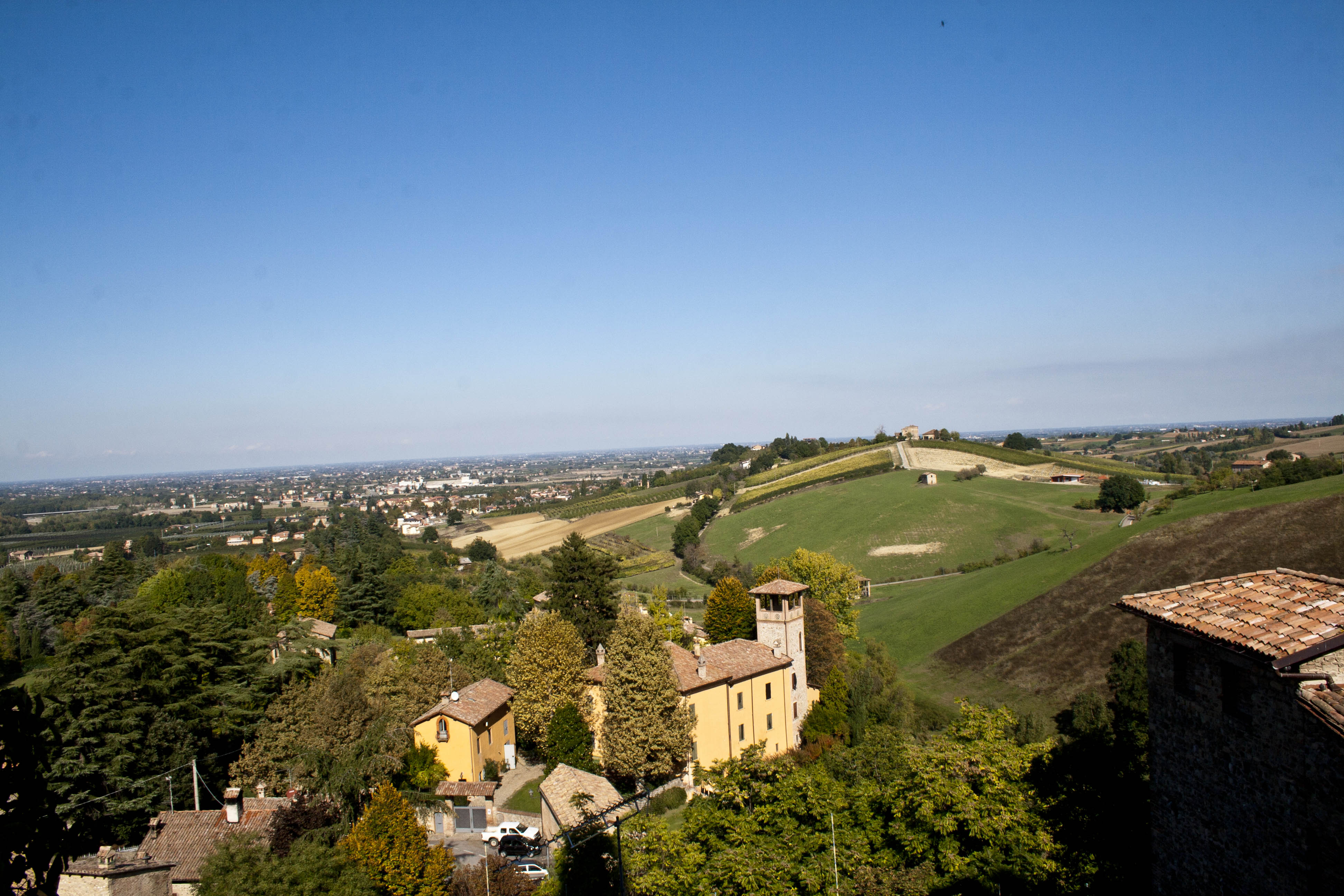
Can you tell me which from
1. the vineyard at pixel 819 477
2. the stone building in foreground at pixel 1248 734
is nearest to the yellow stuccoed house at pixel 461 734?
the stone building in foreground at pixel 1248 734

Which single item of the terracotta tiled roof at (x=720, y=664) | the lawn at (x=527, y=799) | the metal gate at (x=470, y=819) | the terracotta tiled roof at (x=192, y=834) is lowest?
the lawn at (x=527, y=799)

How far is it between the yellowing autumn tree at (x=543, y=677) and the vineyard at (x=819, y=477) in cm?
6299

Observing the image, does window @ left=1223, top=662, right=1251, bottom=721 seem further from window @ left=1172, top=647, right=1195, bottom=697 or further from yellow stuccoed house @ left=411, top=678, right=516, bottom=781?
yellow stuccoed house @ left=411, top=678, right=516, bottom=781

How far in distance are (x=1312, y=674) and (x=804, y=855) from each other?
38.8ft

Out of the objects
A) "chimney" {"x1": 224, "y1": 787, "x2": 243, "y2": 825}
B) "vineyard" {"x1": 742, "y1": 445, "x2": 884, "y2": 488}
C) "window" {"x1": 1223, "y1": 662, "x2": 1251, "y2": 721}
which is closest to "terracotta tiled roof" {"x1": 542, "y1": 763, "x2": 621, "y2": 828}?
"chimney" {"x1": 224, "y1": 787, "x2": 243, "y2": 825}

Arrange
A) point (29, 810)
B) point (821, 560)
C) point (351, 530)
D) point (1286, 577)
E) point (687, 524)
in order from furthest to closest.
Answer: point (351, 530) → point (687, 524) → point (821, 560) → point (1286, 577) → point (29, 810)

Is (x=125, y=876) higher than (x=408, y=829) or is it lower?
lower

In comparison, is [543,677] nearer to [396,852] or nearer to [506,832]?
[506,832]

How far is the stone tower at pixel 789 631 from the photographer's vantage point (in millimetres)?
35062

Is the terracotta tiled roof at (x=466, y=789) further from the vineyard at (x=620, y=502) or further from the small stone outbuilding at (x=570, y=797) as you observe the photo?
the vineyard at (x=620, y=502)

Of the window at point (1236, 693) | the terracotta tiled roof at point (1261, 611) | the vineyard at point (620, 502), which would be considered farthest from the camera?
the vineyard at point (620, 502)

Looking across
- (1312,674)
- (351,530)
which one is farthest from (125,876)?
(351,530)

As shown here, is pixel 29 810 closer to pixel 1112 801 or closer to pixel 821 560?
pixel 1112 801

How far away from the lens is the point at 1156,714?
399 inches
